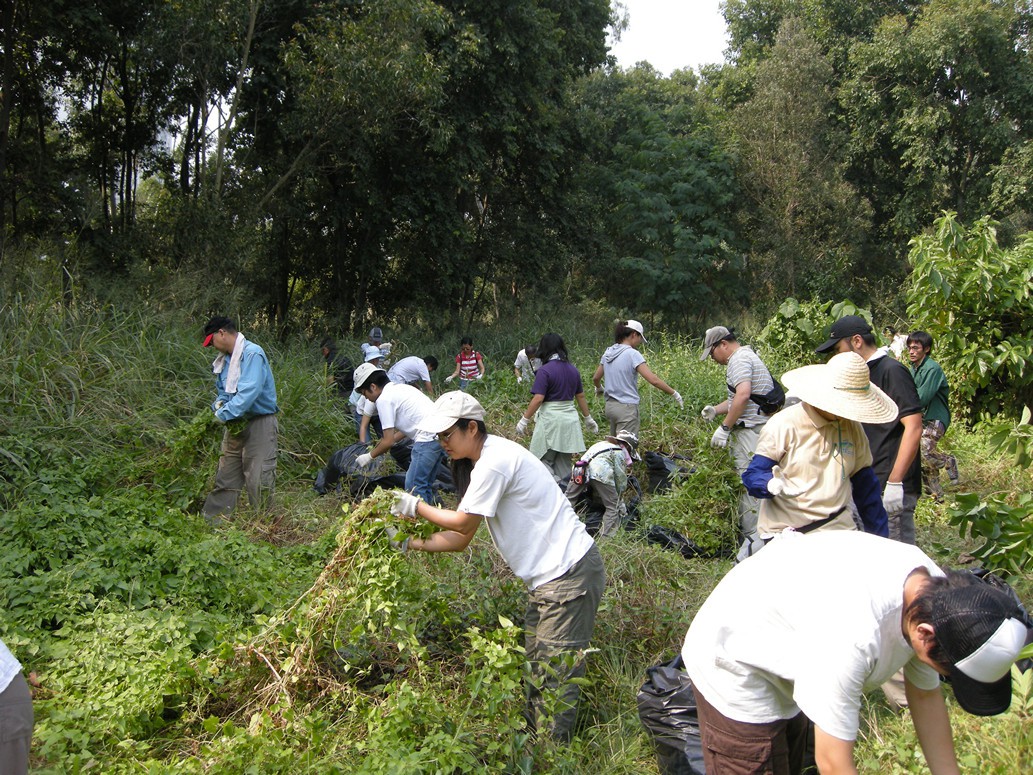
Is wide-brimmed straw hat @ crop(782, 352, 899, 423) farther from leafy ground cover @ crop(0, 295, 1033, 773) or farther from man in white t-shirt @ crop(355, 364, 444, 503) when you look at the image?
man in white t-shirt @ crop(355, 364, 444, 503)

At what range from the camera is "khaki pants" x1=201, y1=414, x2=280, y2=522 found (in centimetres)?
612

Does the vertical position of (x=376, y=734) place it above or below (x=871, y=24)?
below

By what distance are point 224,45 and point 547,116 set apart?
7.24 meters

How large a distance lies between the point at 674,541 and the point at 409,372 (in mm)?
4182

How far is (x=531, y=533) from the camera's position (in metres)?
3.07

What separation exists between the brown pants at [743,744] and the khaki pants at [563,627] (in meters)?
0.84

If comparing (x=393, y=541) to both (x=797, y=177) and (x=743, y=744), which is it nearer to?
(x=743, y=744)

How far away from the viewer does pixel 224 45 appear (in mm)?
11375

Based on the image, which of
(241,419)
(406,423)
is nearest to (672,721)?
(406,423)

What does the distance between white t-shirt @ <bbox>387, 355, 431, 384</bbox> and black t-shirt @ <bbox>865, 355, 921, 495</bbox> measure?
211 inches

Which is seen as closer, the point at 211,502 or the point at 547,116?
the point at 211,502

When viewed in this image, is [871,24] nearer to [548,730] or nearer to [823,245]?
[823,245]

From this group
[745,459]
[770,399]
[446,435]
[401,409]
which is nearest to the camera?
[446,435]

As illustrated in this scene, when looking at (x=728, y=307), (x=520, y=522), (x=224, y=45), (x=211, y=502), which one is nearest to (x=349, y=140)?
(x=224, y=45)
